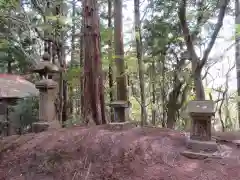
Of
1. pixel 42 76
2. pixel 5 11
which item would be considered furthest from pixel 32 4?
pixel 42 76

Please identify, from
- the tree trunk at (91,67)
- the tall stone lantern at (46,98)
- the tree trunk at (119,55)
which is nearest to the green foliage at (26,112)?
the tall stone lantern at (46,98)

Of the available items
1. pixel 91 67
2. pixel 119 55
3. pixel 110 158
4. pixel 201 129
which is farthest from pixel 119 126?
pixel 119 55

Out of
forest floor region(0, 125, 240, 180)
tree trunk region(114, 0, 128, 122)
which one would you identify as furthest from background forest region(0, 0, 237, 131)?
forest floor region(0, 125, 240, 180)

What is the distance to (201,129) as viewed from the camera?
409cm

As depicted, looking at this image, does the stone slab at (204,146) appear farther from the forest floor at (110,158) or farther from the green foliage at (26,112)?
the green foliage at (26,112)

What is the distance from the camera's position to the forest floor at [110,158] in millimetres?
3504

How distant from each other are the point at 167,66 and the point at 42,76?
4947mm

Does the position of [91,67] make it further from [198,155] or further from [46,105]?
[198,155]

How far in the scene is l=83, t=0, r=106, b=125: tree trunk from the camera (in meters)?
5.88

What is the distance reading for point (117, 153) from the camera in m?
4.09

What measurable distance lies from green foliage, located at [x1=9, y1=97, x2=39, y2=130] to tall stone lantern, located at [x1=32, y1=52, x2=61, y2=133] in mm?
2786

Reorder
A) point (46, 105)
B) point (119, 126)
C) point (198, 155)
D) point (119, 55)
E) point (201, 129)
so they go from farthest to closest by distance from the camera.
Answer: point (119, 55) < point (46, 105) < point (119, 126) < point (201, 129) < point (198, 155)

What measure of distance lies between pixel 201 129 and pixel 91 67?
2.99 m

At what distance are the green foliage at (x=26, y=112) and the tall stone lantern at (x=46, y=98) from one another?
9.14 feet
